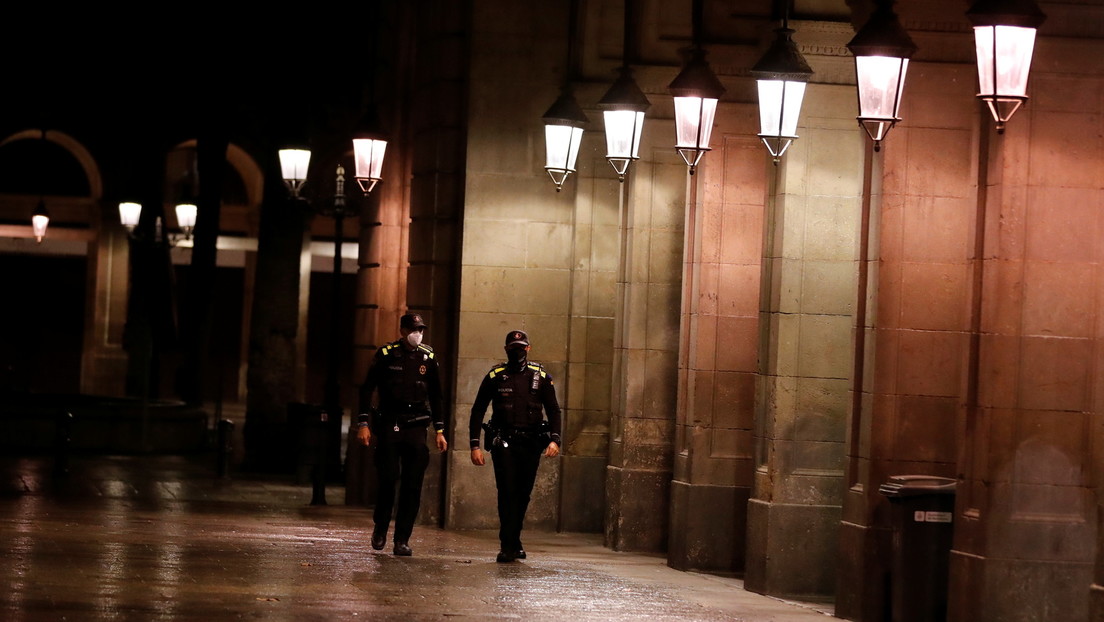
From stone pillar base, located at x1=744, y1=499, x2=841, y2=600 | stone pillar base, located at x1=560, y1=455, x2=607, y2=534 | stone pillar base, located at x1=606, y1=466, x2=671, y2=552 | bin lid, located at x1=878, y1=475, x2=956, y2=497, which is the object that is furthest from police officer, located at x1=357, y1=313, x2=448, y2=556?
bin lid, located at x1=878, y1=475, x2=956, y2=497

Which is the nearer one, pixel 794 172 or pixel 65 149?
pixel 794 172

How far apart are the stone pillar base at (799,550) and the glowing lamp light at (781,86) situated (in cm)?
275

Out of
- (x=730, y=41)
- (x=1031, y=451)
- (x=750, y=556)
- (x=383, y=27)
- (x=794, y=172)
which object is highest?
(x=383, y=27)

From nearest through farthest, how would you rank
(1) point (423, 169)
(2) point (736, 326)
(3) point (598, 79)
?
(2) point (736, 326) → (3) point (598, 79) → (1) point (423, 169)

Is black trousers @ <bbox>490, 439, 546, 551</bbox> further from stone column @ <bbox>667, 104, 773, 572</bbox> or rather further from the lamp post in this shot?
the lamp post

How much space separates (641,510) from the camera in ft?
56.6

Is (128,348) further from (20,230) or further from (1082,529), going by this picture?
(1082,529)

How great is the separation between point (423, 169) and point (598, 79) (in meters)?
2.34

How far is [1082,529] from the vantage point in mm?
11375

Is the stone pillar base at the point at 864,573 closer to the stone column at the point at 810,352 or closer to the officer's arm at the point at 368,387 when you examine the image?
the stone column at the point at 810,352

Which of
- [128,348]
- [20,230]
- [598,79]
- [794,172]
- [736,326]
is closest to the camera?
[794,172]

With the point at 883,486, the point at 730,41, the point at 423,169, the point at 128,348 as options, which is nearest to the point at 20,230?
the point at 128,348

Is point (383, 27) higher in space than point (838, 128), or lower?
higher

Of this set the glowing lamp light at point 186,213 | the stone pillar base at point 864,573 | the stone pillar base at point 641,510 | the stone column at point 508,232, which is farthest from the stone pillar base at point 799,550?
the glowing lamp light at point 186,213
